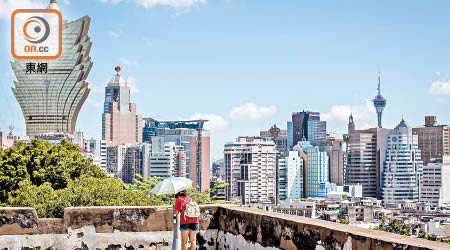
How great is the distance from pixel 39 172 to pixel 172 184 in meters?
6.49

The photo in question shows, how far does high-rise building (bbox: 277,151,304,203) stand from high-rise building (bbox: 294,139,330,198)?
2415mm

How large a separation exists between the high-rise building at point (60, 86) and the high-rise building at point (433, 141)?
102 meters

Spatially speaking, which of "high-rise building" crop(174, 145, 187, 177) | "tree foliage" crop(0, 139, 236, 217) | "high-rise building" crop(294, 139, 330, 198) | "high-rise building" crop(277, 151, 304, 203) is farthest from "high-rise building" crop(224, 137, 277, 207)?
"tree foliage" crop(0, 139, 236, 217)

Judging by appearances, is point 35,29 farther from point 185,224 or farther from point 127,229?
point 185,224

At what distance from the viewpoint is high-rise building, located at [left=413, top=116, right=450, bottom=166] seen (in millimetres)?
183750

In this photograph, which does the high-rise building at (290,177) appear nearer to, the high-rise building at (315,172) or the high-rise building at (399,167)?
the high-rise building at (315,172)

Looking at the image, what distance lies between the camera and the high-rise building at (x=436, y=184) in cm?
14475

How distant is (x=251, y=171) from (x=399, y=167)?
121 ft

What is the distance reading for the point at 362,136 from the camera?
162m

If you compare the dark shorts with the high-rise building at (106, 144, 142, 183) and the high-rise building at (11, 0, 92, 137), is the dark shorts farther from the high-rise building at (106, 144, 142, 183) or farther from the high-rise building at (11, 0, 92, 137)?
the high-rise building at (106, 144, 142, 183)

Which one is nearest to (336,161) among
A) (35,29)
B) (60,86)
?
(60,86)

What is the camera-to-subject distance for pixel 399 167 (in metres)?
147

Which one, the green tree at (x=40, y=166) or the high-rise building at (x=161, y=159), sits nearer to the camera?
the green tree at (x=40, y=166)

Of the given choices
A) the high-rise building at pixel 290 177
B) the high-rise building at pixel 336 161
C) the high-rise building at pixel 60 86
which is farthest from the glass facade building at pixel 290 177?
the high-rise building at pixel 60 86
